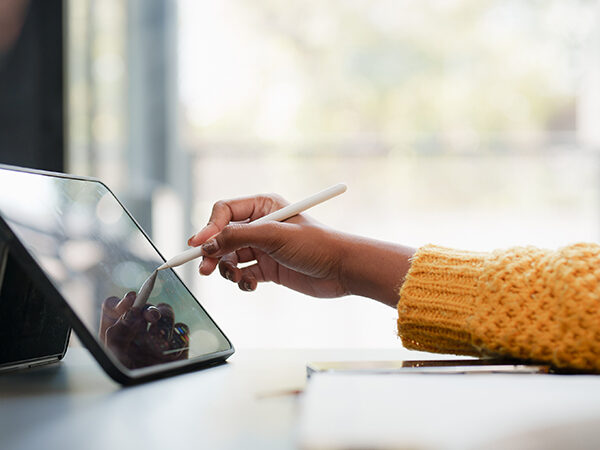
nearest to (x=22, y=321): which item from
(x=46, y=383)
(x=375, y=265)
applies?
(x=46, y=383)

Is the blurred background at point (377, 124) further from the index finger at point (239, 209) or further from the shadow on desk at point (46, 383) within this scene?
the shadow on desk at point (46, 383)

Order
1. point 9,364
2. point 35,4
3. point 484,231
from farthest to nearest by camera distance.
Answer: point 484,231 < point 35,4 < point 9,364

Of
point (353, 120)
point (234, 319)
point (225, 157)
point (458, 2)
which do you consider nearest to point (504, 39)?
point (458, 2)

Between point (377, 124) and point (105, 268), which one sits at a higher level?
point (377, 124)

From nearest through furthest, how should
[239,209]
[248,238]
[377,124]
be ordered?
[248,238], [239,209], [377,124]

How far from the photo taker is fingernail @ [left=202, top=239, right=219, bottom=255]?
0.58 metres

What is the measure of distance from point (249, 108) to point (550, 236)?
1.24m

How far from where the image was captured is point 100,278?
48 centimetres

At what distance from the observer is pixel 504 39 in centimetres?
247

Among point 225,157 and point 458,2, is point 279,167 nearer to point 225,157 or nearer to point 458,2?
point 225,157

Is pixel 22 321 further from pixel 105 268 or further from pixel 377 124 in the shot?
pixel 377 124

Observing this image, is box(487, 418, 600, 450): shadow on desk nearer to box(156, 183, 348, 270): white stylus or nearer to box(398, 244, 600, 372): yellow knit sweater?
box(398, 244, 600, 372): yellow knit sweater

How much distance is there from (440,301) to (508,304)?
0.06 metres

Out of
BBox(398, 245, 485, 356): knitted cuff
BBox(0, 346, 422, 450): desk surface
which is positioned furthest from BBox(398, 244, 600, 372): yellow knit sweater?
BBox(0, 346, 422, 450): desk surface
